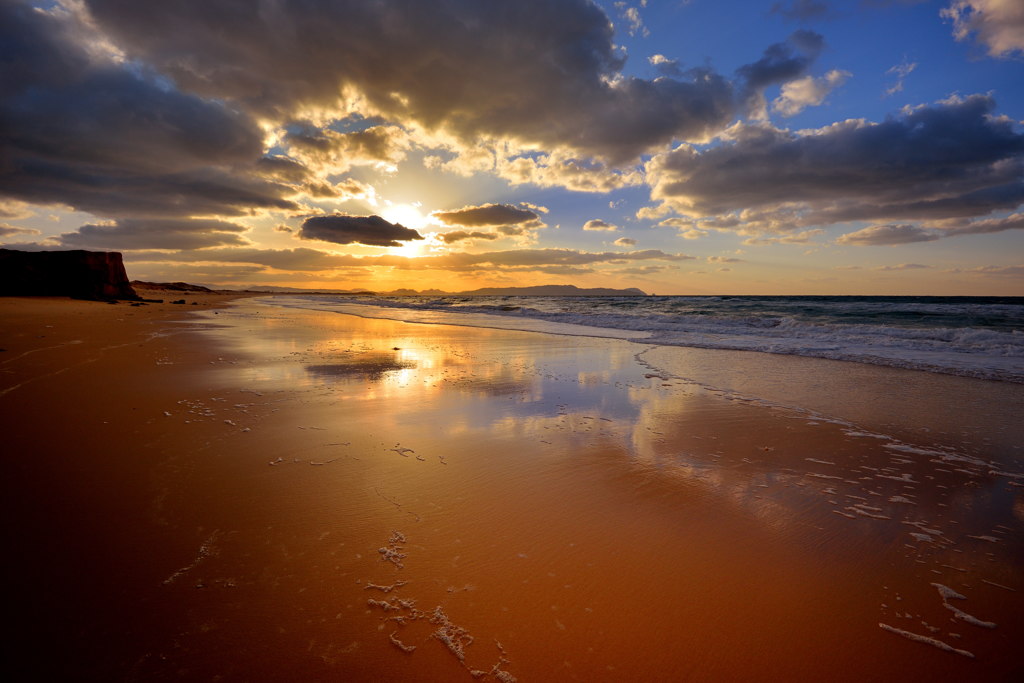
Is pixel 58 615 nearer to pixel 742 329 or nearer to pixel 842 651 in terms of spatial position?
pixel 842 651

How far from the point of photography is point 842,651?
2.26m

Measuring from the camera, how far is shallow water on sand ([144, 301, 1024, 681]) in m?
2.18

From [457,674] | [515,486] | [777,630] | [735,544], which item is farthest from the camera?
[515,486]

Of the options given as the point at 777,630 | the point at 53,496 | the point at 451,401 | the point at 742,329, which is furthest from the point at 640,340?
the point at 53,496

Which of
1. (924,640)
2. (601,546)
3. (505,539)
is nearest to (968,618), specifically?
(924,640)

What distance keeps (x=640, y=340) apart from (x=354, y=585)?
616 inches

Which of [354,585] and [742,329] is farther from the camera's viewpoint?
[742,329]

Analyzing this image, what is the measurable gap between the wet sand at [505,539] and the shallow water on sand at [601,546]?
2 centimetres

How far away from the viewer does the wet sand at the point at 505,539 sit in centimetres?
217

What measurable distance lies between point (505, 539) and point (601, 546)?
2.37ft

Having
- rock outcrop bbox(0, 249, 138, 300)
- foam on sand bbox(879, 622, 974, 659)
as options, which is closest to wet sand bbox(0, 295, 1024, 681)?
foam on sand bbox(879, 622, 974, 659)

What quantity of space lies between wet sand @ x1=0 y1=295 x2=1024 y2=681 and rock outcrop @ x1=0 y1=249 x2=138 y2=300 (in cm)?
3826

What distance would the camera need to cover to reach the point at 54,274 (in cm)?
3319

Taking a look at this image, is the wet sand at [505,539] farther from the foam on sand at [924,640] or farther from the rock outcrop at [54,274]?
the rock outcrop at [54,274]
